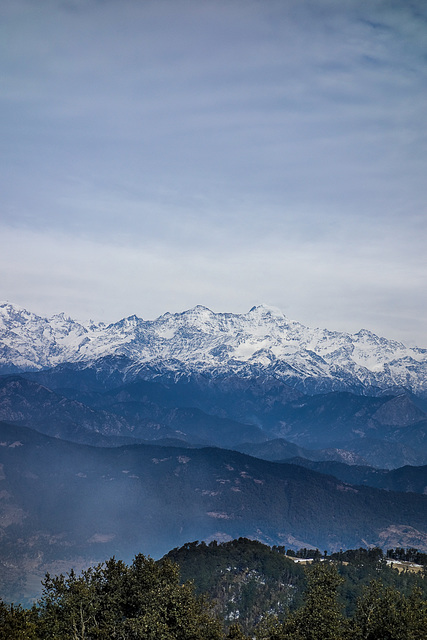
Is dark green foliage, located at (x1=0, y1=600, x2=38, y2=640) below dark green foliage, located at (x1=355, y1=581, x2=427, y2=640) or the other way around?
below

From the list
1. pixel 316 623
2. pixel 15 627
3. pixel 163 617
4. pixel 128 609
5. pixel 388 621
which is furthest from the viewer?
pixel 128 609

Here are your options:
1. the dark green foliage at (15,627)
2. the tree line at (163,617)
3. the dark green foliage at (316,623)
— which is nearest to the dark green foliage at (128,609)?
the tree line at (163,617)

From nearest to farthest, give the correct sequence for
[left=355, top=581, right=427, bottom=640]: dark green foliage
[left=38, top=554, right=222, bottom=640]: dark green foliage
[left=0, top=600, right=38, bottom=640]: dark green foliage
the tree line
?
[left=0, top=600, right=38, bottom=640]: dark green foliage
[left=355, top=581, right=427, bottom=640]: dark green foliage
the tree line
[left=38, top=554, right=222, bottom=640]: dark green foliage

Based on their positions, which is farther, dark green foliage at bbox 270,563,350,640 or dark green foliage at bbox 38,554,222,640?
dark green foliage at bbox 38,554,222,640

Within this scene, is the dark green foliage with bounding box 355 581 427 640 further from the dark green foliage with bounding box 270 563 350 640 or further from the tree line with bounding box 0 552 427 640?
the dark green foliage with bounding box 270 563 350 640

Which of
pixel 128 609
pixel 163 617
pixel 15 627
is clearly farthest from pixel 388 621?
pixel 15 627

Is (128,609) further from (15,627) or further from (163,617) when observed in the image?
(15,627)

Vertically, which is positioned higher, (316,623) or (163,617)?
(316,623)

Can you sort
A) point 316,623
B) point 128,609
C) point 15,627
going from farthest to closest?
point 128,609
point 316,623
point 15,627

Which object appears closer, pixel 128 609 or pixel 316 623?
pixel 316 623

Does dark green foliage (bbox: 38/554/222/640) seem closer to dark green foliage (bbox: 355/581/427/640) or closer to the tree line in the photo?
the tree line

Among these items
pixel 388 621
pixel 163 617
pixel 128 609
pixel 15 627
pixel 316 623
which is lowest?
pixel 128 609

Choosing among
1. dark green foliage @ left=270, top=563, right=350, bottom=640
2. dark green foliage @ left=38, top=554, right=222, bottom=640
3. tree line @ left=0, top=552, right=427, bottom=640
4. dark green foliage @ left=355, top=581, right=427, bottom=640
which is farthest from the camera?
dark green foliage @ left=38, top=554, right=222, bottom=640

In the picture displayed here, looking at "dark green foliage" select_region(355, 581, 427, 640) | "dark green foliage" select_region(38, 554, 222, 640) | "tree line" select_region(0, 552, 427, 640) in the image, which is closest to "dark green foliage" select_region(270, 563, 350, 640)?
"tree line" select_region(0, 552, 427, 640)
